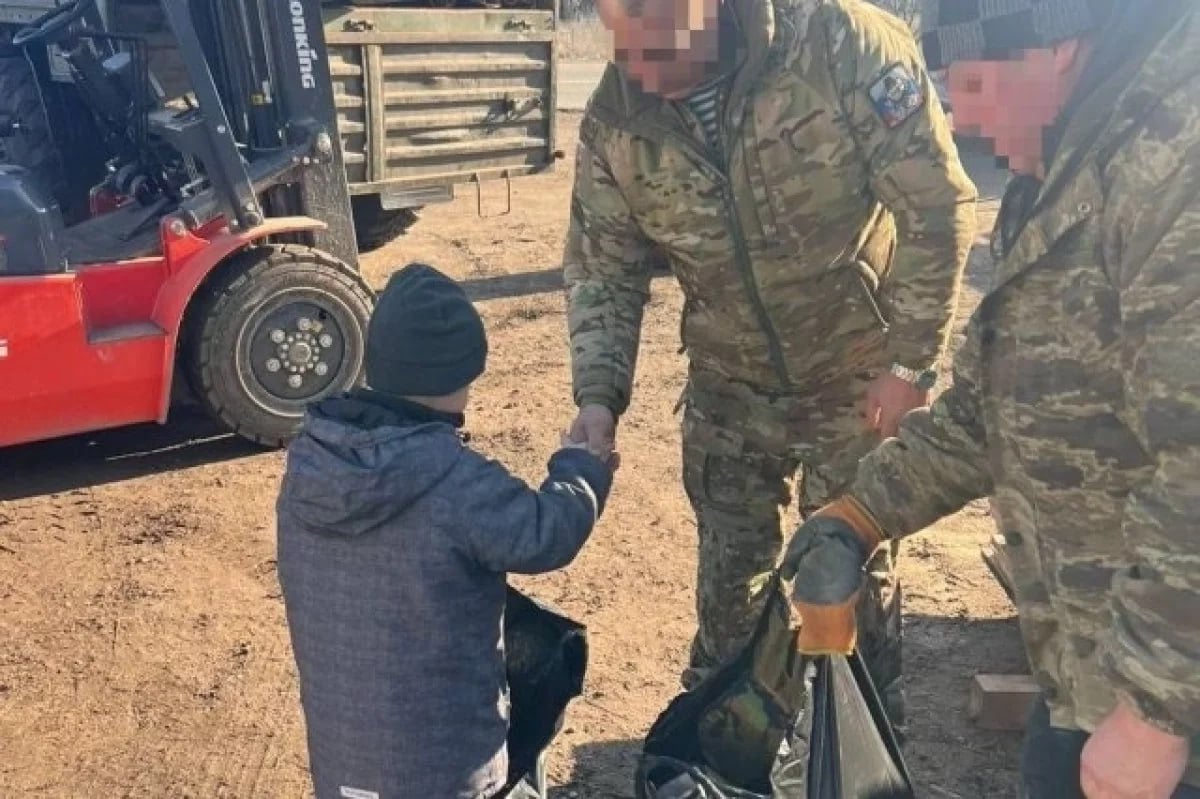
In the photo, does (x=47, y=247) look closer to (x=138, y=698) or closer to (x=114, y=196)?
(x=114, y=196)

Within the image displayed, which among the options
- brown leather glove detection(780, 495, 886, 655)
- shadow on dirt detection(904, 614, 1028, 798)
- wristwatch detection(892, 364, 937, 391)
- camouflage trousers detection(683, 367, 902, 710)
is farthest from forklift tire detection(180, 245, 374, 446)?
brown leather glove detection(780, 495, 886, 655)

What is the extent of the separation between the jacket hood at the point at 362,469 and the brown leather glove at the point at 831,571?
63 centimetres

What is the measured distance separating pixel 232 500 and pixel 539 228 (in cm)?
491

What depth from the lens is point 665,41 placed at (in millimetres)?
2582

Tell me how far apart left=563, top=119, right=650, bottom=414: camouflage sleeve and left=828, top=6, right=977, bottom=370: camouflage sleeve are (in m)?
0.59

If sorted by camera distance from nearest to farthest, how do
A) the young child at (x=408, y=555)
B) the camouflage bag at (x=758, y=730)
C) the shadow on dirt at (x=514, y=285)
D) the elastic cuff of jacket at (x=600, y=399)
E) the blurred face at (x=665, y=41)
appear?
the young child at (x=408, y=555)
the camouflage bag at (x=758, y=730)
the blurred face at (x=665, y=41)
the elastic cuff of jacket at (x=600, y=399)
the shadow on dirt at (x=514, y=285)

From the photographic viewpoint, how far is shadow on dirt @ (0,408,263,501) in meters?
5.40

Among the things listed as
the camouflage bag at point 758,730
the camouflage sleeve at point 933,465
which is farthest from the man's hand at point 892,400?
the camouflage sleeve at point 933,465

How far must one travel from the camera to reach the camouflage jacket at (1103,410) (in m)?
1.47

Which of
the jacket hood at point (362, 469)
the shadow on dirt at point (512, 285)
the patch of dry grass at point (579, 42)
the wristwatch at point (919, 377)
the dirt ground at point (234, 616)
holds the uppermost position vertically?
the jacket hood at point (362, 469)

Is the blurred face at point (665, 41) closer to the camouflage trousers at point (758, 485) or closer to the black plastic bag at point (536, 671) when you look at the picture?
the camouflage trousers at point (758, 485)

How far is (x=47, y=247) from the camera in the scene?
491 centimetres

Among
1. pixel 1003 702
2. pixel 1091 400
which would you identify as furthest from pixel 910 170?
pixel 1003 702

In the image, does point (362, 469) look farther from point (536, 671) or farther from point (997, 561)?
point (997, 561)
